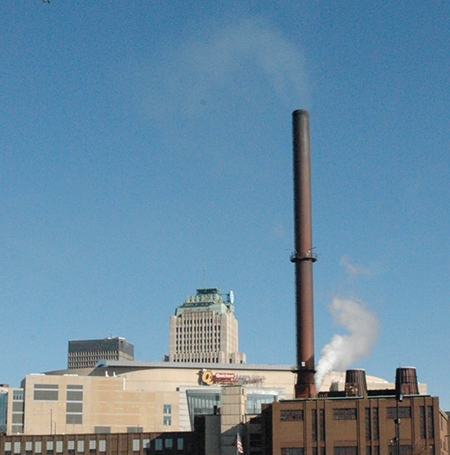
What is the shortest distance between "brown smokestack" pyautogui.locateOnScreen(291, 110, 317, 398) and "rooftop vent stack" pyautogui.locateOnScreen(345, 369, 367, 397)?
235 inches

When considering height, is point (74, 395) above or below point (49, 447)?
above

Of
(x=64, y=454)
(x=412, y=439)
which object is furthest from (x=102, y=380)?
(x=412, y=439)

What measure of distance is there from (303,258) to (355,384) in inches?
857

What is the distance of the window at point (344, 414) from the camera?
4589 inches

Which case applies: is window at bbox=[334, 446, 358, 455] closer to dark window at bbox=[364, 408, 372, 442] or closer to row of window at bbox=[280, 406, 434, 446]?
row of window at bbox=[280, 406, 434, 446]

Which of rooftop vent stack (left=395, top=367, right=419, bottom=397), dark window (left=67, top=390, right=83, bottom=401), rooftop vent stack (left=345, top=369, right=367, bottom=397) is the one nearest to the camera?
rooftop vent stack (left=345, top=369, right=367, bottom=397)

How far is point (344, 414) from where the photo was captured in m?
117

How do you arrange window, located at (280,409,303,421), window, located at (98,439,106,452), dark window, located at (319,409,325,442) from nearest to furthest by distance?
dark window, located at (319,409,325,442)
window, located at (280,409,303,421)
window, located at (98,439,106,452)

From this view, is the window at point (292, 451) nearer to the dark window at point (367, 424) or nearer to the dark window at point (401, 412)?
the dark window at point (367, 424)

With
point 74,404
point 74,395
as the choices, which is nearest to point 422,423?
point 74,404

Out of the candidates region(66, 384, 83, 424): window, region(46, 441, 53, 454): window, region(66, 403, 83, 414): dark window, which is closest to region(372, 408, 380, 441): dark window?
region(46, 441, 53, 454): window

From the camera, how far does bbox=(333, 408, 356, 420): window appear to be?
11656 centimetres

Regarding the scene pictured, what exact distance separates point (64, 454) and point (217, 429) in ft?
96.8

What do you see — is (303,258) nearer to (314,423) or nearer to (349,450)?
(314,423)
